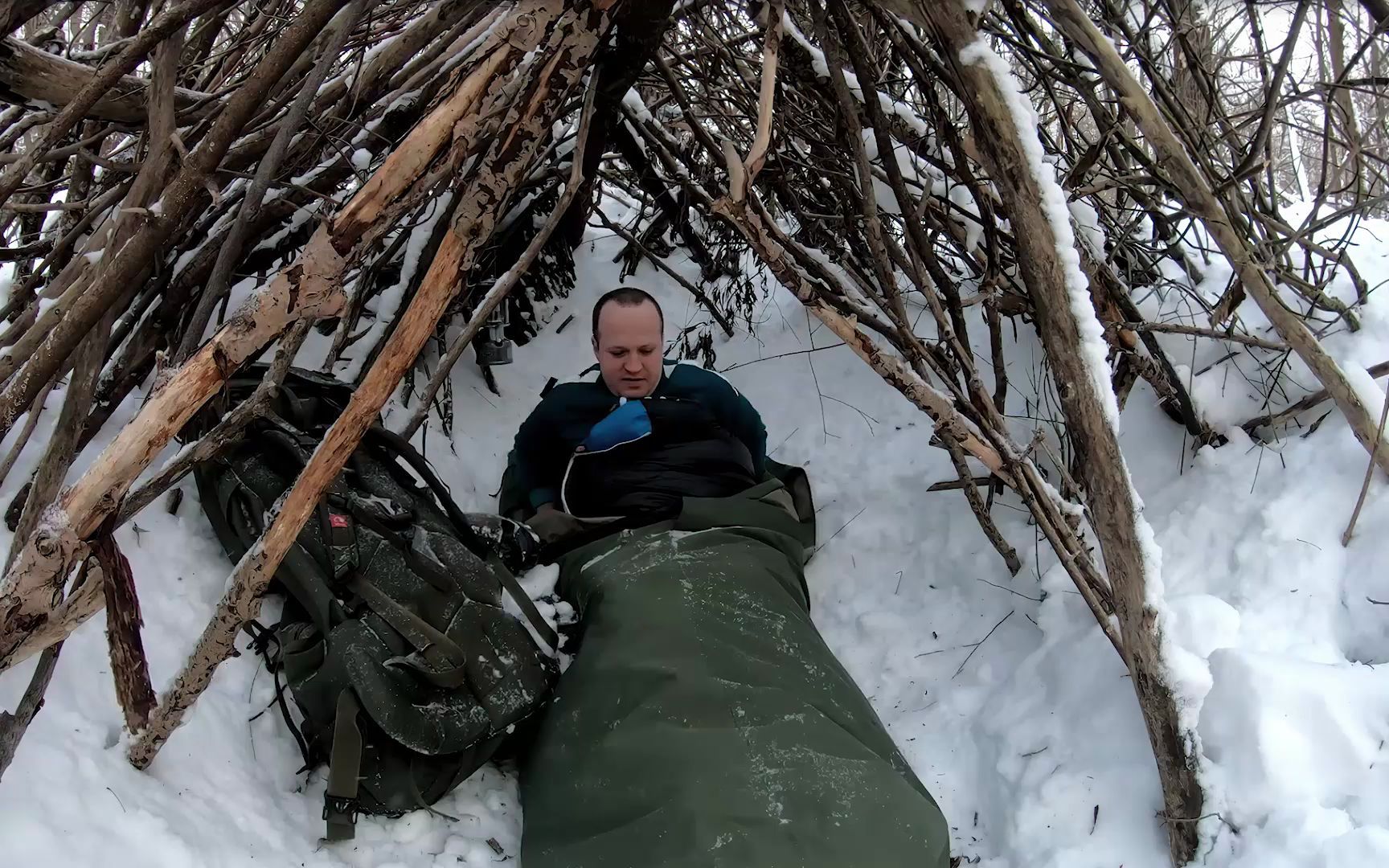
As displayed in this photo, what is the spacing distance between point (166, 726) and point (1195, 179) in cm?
178

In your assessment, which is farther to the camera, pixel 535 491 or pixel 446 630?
pixel 535 491

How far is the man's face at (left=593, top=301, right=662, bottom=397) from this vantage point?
2016 mm

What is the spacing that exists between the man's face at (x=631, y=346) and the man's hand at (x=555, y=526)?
42 centimetres

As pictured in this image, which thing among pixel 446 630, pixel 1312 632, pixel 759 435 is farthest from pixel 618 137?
pixel 1312 632

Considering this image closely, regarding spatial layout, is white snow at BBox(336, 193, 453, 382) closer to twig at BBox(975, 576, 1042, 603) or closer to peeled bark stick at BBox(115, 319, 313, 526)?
peeled bark stick at BBox(115, 319, 313, 526)

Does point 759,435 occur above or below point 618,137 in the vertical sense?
below

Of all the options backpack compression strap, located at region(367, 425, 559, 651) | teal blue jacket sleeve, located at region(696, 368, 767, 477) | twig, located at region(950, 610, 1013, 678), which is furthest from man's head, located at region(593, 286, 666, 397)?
twig, located at region(950, 610, 1013, 678)

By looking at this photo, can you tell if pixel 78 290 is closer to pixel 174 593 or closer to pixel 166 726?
pixel 174 593

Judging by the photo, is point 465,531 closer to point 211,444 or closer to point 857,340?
point 211,444

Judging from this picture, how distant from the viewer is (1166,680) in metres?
1.23

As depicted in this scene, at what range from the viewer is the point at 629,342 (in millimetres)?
2012

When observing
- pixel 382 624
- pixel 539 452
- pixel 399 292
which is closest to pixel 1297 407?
pixel 539 452

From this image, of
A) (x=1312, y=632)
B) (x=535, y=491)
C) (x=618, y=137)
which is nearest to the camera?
(x=1312, y=632)

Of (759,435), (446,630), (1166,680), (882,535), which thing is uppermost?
(759,435)
